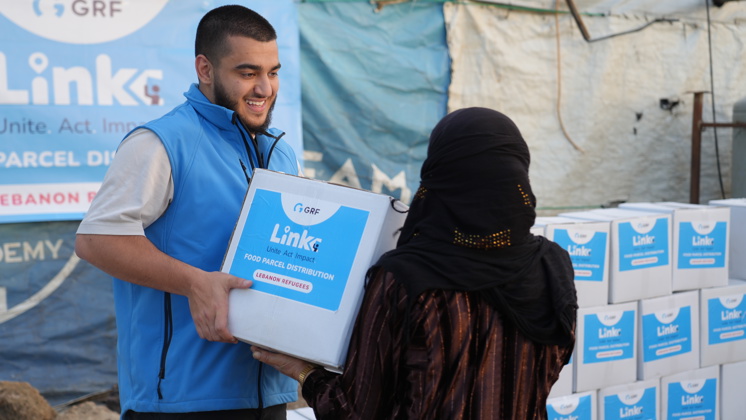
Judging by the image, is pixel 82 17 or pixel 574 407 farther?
pixel 82 17

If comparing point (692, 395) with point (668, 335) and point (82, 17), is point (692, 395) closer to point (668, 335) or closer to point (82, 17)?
point (668, 335)

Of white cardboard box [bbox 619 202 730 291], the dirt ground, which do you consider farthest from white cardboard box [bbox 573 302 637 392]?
the dirt ground

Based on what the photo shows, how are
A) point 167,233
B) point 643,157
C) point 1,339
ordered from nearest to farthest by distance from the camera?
point 167,233, point 1,339, point 643,157

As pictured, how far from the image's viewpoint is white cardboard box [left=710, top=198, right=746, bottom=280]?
381cm

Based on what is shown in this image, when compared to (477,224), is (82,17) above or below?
above

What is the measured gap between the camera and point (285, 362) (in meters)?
1.77

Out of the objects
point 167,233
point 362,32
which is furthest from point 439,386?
point 362,32

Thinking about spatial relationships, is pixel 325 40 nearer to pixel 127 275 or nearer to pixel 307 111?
pixel 307 111

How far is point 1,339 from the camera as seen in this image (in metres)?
3.99

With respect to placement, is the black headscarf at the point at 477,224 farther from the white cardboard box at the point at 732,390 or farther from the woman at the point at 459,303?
the white cardboard box at the point at 732,390

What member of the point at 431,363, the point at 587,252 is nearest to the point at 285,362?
the point at 431,363

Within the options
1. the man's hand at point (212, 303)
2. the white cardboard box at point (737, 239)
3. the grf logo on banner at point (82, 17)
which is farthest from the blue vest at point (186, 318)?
the white cardboard box at point (737, 239)

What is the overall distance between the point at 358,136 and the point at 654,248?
1.92 metres

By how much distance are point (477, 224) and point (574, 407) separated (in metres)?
1.93
